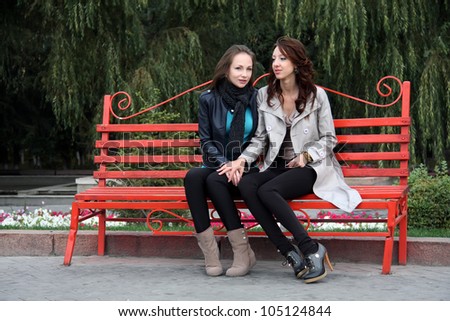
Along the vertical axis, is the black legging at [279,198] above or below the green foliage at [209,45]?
below

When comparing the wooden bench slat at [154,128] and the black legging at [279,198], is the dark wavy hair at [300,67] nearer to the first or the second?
the black legging at [279,198]

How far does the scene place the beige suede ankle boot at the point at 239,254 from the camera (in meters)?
5.59

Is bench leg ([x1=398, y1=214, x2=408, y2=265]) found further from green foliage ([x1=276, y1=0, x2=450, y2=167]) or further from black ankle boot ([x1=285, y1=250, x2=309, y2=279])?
green foliage ([x1=276, y1=0, x2=450, y2=167])

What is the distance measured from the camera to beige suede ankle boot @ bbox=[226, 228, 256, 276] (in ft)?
18.4

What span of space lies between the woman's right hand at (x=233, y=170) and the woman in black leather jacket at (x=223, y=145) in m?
0.04

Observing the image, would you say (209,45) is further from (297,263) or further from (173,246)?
(297,263)

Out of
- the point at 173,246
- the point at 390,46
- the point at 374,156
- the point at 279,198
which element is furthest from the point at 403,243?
the point at 390,46

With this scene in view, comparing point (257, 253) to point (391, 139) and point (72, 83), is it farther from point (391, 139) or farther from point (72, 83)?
point (72, 83)

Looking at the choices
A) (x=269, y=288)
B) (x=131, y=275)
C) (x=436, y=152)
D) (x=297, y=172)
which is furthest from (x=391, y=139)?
(x=436, y=152)

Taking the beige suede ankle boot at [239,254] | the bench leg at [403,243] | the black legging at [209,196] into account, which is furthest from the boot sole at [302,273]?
the bench leg at [403,243]

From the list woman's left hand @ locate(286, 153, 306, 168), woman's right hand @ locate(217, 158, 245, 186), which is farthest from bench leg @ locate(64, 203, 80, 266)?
woman's left hand @ locate(286, 153, 306, 168)

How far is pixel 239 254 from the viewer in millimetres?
5633

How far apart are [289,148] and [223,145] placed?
18.1 inches

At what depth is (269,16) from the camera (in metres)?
12.7
